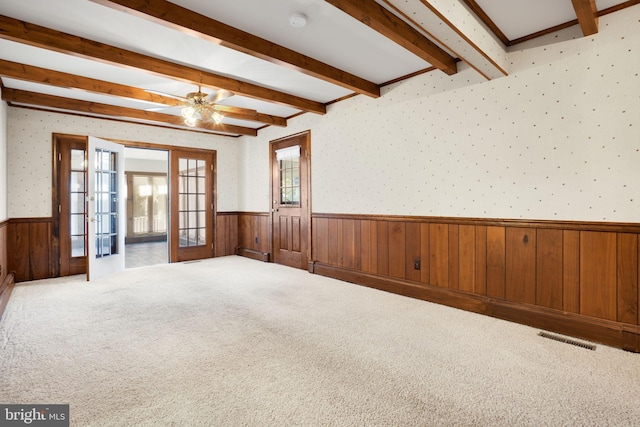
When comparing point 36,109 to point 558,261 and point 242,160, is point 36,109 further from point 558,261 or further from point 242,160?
point 558,261

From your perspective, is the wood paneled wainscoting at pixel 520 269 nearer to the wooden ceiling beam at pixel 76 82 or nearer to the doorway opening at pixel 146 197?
the wooden ceiling beam at pixel 76 82

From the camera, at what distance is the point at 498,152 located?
305cm

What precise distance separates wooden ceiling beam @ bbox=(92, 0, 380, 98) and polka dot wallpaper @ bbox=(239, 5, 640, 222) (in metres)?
0.87

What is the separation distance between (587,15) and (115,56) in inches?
150

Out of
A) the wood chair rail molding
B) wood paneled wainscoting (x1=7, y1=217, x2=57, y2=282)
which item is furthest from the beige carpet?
wood paneled wainscoting (x1=7, y1=217, x2=57, y2=282)

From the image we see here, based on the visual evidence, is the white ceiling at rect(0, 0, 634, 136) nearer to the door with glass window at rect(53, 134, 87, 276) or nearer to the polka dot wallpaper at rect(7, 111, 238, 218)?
the polka dot wallpaper at rect(7, 111, 238, 218)

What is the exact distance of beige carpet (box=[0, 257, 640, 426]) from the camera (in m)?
1.68

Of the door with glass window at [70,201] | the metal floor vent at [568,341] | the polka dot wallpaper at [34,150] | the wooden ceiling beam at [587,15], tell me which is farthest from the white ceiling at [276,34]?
the metal floor vent at [568,341]

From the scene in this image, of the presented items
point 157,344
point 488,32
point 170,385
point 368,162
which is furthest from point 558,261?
point 157,344

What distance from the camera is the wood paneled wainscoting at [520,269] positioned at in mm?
2475

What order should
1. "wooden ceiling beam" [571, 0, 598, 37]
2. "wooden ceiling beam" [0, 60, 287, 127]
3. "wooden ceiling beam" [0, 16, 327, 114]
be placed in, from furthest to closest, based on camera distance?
"wooden ceiling beam" [0, 60, 287, 127]
"wooden ceiling beam" [0, 16, 327, 114]
"wooden ceiling beam" [571, 0, 598, 37]

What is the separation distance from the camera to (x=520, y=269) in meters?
2.96

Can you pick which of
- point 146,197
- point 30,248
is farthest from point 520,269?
point 146,197

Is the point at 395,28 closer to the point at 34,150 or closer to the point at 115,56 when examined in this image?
the point at 115,56
